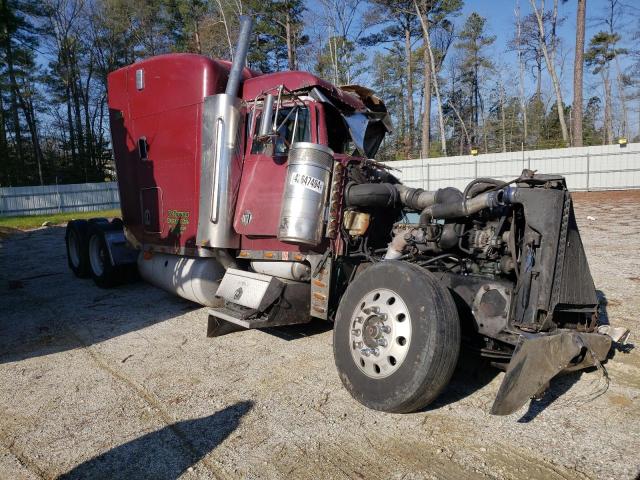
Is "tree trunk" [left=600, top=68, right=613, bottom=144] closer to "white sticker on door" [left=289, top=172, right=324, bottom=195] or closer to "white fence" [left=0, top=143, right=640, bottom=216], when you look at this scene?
"white fence" [left=0, top=143, right=640, bottom=216]

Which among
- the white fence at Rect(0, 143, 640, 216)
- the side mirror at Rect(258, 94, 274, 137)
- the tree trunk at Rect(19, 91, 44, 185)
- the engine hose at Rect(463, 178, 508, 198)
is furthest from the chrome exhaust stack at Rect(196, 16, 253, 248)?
the tree trunk at Rect(19, 91, 44, 185)

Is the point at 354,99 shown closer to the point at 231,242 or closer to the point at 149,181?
the point at 231,242

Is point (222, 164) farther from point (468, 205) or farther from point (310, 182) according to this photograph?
point (468, 205)

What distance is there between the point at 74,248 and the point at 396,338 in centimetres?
786

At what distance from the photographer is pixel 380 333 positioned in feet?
11.9

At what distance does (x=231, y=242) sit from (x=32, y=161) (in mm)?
40353

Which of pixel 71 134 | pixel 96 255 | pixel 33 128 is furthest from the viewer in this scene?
pixel 71 134

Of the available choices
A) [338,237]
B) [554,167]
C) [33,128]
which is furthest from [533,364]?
[33,128]

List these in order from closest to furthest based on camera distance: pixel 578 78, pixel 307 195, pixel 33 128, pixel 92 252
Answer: pixel 307 195 → pixel 92 252 → pixel 578 78 → pixel 33 128

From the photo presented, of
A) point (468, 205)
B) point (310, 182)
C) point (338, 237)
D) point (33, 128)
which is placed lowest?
point (338, 237)

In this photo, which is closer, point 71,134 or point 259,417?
point 259,417

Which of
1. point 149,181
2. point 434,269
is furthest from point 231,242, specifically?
point 434,269

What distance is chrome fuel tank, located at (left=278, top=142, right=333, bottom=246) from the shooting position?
4.90 metres

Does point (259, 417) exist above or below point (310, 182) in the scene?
below
